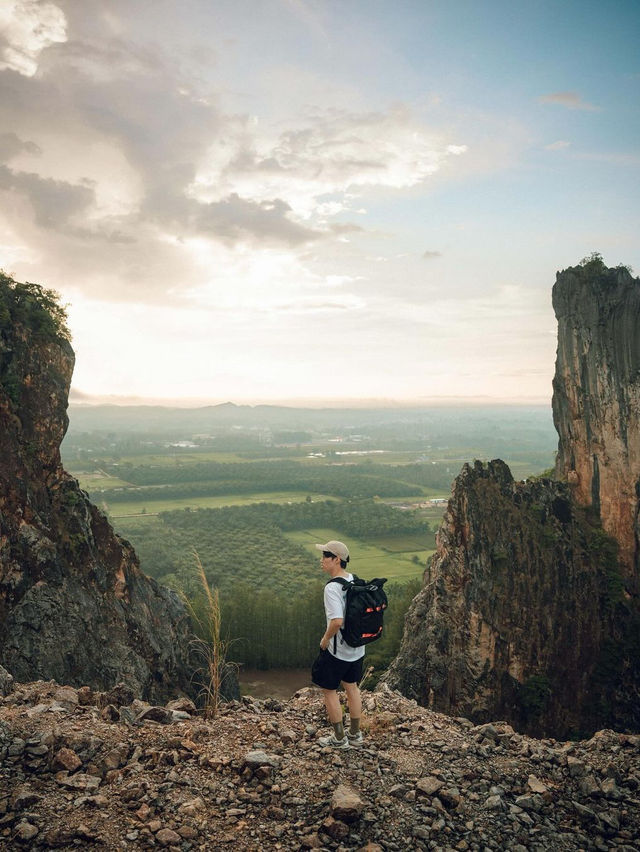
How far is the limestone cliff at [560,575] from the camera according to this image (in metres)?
29.8

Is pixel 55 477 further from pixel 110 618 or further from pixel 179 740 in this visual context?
pixel 179 740

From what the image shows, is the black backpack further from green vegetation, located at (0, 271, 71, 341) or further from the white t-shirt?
green vegetation, located at (0, 271, 71, 341)

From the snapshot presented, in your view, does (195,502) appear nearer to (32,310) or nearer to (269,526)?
(269,526)

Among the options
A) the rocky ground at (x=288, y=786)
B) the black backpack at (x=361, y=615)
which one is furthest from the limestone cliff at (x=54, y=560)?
the black backpack at (x=361, y=615)

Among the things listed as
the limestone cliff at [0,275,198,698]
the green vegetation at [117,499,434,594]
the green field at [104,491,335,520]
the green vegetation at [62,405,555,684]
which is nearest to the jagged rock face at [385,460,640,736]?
the green vegetation at [62,405,555,684]

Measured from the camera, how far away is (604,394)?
34.7 metres

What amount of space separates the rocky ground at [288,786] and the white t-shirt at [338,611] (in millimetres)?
1145

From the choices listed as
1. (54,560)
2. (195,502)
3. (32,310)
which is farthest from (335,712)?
(195,502)

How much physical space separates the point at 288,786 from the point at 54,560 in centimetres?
1423

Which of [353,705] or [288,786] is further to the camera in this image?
[353,705]

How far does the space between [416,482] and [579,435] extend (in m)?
115

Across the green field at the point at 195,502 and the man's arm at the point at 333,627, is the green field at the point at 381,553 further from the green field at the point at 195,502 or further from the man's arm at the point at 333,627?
the man's arm at the point at 333,627

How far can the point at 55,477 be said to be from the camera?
1917cm

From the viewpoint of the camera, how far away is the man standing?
662cm
